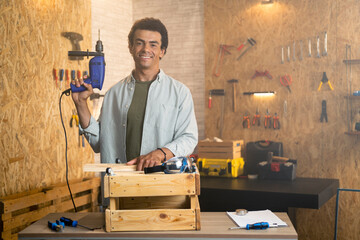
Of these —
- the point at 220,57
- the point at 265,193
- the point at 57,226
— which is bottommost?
the point at 265,193

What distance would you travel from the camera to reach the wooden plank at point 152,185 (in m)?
1.82

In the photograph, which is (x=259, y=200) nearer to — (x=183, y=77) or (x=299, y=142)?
(x=299, y=142)

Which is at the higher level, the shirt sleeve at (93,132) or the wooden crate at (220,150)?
the shirt sleeve at (93,132)

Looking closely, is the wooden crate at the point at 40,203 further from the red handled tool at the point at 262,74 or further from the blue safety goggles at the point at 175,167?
the red handled tool at the point at 262,74

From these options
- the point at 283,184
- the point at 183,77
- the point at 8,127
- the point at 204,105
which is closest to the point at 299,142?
the point at 283,184

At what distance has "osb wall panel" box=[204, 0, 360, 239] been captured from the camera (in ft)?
14.5

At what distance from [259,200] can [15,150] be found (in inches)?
80.6

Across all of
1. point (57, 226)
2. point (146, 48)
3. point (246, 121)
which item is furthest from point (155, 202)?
point (246, 121)

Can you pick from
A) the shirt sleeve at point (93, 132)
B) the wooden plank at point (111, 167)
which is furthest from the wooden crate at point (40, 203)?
the wooden plank at point (111, 167)

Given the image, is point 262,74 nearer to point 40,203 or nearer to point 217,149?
point 217,149

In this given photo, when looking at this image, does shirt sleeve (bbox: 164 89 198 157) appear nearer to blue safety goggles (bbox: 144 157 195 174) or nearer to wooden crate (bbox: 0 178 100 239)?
blue safety goggles (bbox: 144 157 195 174)

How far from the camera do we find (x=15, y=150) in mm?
3461

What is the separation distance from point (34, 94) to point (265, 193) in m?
2.13

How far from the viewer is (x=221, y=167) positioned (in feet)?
14.3
